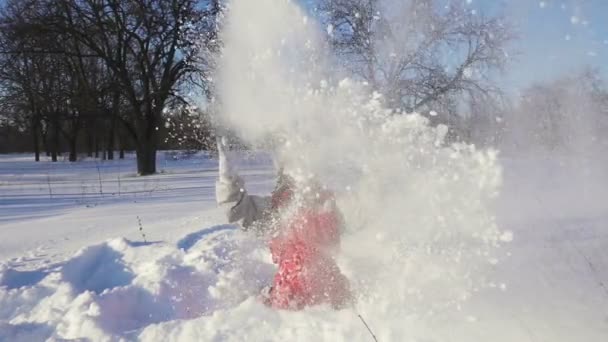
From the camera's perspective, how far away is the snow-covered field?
8.77ft

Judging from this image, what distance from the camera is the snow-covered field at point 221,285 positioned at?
267 centimetres

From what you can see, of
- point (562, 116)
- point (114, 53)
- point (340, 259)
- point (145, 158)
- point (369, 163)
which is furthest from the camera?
point (114, 53)

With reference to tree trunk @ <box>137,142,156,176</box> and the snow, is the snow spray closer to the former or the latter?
the snow

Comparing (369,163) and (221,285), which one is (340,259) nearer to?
(369,163)

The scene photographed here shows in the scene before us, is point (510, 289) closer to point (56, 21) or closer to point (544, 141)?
point (544, 141)

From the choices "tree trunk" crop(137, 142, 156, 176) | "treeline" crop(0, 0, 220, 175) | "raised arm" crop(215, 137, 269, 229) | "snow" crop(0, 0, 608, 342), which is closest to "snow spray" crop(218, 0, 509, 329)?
"snow" crop(0, 0, 608, 342)

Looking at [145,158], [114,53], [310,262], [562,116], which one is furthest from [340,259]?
[114,53]

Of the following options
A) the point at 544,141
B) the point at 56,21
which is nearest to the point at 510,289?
the point at 544,141

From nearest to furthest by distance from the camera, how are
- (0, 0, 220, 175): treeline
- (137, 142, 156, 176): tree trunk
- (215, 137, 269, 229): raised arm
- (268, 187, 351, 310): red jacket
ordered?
(268, 187, 351, 310): red jacket → (215, 137, 269, 229): raised arm → (0, 0, 220, 175): treeline → (137, 142, 156, 176): tree trunk

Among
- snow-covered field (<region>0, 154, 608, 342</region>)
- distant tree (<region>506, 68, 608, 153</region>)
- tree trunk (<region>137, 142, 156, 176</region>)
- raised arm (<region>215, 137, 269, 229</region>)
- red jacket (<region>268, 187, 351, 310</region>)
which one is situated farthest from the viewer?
tree trunk (<region>137, 142, 156, 176</region>)

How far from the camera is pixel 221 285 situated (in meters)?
3.93

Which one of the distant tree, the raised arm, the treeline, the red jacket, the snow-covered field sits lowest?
the snow-covered field

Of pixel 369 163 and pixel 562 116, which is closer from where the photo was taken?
pixel 369 163

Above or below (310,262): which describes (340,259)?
below
